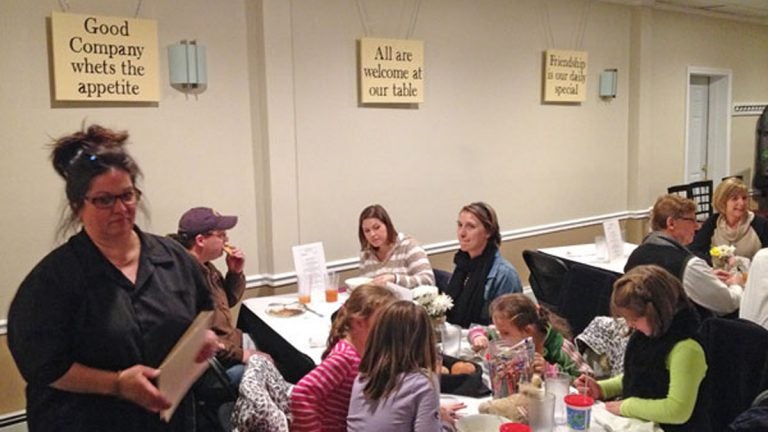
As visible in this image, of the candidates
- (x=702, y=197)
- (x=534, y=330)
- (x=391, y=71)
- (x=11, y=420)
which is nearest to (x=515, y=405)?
(x=534, y=330)

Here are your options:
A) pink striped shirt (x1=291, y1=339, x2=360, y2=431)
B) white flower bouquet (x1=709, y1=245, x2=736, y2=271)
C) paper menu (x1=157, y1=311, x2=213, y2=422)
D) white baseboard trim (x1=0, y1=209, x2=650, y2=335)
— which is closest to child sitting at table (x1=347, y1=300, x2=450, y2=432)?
pink striped shirt (x1=291, y1=339, x2=360, y2=431)

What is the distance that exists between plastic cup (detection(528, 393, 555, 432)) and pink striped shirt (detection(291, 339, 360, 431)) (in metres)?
0.54

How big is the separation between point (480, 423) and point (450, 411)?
7.4 inches

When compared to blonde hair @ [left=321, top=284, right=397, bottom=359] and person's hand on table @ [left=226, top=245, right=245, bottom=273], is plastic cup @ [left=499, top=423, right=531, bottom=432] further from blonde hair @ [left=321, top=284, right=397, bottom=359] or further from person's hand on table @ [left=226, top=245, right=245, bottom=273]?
person's hand on table @ [left=226, top=245, right=245, bottom=273]

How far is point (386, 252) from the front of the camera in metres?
3.72

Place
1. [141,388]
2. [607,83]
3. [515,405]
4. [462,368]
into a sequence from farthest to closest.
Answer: [607,83] → [462,368] → [515,405] → [141,388]

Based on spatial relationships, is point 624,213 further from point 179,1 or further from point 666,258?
point 179,1

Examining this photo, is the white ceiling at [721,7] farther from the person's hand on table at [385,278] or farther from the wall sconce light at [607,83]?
the person's hand on table at [385,278]

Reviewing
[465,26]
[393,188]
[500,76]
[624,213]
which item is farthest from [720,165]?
[393,188]

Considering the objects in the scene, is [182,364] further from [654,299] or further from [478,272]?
[478,272]

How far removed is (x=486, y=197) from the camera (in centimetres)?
496

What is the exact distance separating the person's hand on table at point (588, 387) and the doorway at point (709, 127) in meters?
5.25

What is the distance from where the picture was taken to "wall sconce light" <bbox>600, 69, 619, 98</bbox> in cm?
564

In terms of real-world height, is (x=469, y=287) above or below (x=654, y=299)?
below
